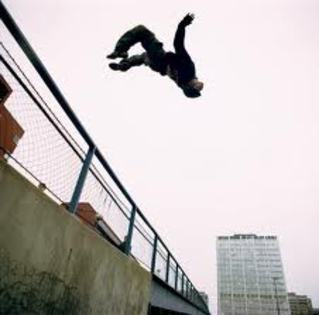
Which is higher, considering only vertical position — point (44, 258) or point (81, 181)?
point (81, 181)

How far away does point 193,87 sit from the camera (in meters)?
5.14

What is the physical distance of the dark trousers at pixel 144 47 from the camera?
4664 millimetres

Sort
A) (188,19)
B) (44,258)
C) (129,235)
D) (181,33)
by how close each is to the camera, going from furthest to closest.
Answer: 1. (129,235)
2. (181,33)
3. (188,19)
4. (44,258)

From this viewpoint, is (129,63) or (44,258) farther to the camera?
(129,63)

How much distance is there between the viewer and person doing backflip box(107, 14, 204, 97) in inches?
183

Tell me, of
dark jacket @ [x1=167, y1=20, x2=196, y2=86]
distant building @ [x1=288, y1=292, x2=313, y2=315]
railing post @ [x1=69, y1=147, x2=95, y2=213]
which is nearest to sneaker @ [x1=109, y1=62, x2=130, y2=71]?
dark jacket @ [x1=167, y1=20, x2=196, y2=86]

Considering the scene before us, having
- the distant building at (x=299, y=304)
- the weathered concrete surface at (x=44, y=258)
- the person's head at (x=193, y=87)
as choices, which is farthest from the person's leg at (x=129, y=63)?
the distant building at (x=299, y=304)

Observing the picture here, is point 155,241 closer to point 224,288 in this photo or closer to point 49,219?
point 49,219

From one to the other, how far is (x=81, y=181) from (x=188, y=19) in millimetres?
2794

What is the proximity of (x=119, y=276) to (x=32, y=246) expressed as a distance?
235 cm

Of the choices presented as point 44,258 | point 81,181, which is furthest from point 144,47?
point 44,258

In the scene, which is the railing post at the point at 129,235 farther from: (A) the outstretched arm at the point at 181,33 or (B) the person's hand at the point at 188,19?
(B) the person's hand at the point at 188,19

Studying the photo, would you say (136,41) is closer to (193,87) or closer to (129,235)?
(193,87)

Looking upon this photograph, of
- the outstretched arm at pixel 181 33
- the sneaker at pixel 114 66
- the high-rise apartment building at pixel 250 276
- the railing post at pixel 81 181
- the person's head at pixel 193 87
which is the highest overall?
the high-rise apartment building at pixel 250 276
